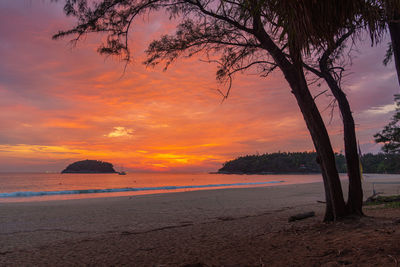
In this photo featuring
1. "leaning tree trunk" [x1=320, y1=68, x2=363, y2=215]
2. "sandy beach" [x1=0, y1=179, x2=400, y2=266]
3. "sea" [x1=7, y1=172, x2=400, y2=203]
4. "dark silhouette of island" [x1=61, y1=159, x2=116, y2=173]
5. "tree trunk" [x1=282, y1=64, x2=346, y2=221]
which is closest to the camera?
"sandy beach" [x1=0, y1=179, x2=400, y2=266]

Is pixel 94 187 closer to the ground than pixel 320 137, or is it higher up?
closer to the ground

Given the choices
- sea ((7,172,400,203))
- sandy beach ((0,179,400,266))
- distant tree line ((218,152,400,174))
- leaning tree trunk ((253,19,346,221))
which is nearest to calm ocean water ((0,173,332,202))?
sea ((7,172,400,203))

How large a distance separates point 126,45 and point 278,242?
550 cm

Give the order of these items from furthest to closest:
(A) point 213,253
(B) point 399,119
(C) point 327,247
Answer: (B) point 399,119
(A) point 213,253
(C) point 327,247

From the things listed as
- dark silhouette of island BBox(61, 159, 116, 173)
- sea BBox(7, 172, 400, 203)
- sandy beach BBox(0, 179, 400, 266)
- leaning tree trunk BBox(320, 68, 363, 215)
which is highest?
dark silhouette of island BBox(61, 159, 116, 173)

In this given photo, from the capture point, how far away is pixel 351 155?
279 inches

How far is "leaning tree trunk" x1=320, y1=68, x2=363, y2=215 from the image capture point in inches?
272

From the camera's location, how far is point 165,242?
628cm

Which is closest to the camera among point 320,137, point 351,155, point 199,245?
point 199,245

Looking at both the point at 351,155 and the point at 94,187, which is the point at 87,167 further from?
the point at 351,155

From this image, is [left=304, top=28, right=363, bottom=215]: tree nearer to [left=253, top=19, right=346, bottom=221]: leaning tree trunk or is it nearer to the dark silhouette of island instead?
[left=253, top=19, right=346, bottom=221]: leaning tree trunk

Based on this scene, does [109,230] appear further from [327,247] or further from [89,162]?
[89,162]

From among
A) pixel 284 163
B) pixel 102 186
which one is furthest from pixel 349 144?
pixel 284 163

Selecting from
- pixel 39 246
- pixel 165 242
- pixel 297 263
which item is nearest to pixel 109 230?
pixel 39 246
